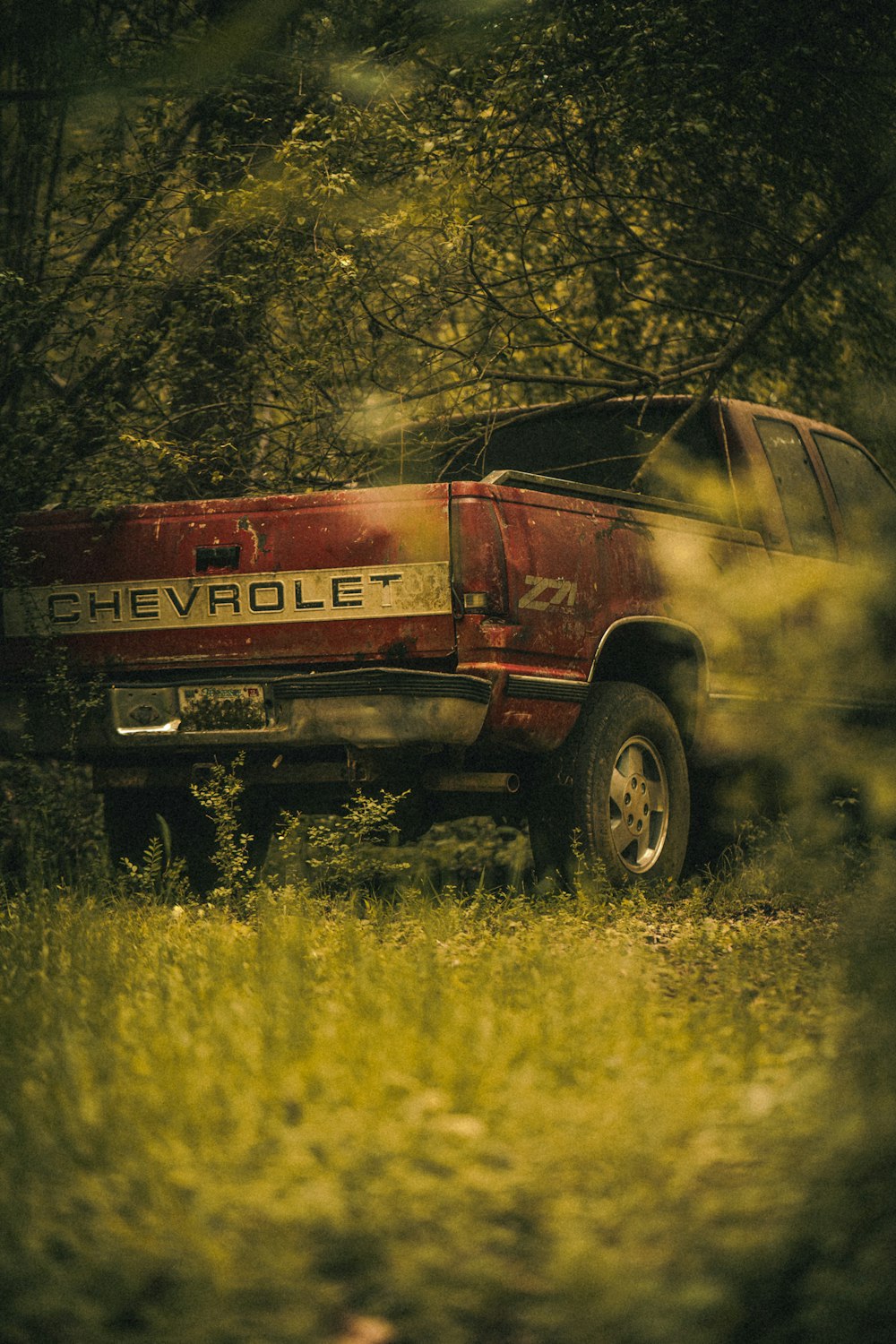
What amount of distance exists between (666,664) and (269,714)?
6.10ft

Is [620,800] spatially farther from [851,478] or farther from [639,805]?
[851,478]

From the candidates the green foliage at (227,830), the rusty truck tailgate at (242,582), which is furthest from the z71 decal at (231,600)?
the green foliage at (227,830)

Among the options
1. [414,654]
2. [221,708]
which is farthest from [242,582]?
[414,654]

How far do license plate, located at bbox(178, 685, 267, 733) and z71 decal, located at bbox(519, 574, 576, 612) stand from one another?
3.17 feet

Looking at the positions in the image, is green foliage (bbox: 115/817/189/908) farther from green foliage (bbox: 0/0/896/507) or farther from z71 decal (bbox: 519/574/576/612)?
green foliage (bbox: 0/0/896/507)

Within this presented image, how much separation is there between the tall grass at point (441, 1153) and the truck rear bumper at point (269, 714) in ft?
3.81

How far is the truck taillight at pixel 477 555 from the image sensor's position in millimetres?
5047

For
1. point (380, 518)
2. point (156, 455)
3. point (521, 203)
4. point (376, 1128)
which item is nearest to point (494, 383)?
point (521, 203)

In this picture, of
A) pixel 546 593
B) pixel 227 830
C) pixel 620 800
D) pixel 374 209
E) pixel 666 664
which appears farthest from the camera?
pixel 374 209

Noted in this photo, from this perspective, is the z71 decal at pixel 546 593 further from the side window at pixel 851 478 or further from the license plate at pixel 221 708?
the side window at pixel 851 478

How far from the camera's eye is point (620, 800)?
5.79 m

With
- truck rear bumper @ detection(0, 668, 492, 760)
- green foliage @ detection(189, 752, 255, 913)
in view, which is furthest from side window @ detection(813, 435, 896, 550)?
green foliage @ detection(189, 752, 255, 913)

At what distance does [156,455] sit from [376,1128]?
5.40 m

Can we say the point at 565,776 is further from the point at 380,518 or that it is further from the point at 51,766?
the point at 51,766
